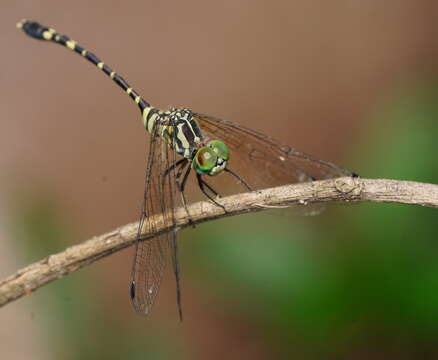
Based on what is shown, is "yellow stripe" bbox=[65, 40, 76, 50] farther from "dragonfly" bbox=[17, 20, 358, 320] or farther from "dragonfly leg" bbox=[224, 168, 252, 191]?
"dragonfly leg" bbox=[224, 168, 252, 191]

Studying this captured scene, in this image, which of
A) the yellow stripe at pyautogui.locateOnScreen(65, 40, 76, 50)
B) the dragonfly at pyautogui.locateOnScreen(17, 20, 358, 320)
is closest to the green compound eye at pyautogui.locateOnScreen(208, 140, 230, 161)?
the dragonfly at pyautogui.locateOnScreen(17, 20, 358, 320)

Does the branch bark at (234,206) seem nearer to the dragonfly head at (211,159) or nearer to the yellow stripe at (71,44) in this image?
the dragonfly head at (211,159)

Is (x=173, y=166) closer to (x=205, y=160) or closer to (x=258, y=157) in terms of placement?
(x=205, y=160)

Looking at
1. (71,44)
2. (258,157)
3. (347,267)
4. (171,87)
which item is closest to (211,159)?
(258,157)

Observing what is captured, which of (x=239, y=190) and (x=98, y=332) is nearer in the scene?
(x=239, y=190)

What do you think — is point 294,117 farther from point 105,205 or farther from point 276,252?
point 276,252

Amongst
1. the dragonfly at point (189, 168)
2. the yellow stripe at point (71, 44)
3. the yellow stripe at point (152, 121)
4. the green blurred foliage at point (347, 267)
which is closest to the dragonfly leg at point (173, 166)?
the dragonfly at point (189, 168)

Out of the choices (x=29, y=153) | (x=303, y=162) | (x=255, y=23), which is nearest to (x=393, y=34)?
(x=255, y=23)

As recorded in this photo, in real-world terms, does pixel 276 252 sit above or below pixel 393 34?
below
